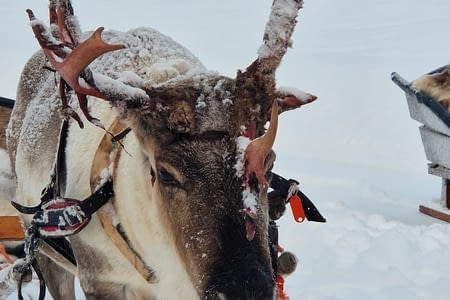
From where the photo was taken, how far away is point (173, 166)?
274 centimetres

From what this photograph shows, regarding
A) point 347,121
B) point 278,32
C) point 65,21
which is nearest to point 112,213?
point 65,21

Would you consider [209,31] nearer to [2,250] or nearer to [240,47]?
[240,47]

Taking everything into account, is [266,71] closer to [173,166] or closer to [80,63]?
[173,166]

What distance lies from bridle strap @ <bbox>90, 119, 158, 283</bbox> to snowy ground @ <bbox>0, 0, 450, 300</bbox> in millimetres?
2276

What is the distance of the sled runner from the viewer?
6.18 m

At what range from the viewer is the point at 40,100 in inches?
163

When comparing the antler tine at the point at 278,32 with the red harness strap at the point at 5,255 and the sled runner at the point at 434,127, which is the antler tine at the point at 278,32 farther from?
the sled runner at the point at 434,127

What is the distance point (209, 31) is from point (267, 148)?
15338mm

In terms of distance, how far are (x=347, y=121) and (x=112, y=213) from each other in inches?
335

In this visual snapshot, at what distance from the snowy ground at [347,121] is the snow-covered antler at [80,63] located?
9.77ft

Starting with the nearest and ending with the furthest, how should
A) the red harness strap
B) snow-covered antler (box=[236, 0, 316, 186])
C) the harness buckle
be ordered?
snow-covered antler (box=[236, 0, 316, 186])
the harness buckle
the red harness strap

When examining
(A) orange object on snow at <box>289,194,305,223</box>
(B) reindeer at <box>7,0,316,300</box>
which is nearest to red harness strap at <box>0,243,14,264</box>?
(B) reindeer at <box>7,0,316,300</box>

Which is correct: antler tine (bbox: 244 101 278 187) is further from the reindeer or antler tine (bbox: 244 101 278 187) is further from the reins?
the reins


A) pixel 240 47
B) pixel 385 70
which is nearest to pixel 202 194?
pixel 385 70
